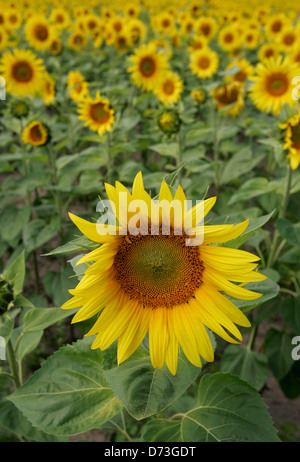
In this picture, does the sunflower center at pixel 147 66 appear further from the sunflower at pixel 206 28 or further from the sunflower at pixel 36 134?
the sunflower at pixel 206 28

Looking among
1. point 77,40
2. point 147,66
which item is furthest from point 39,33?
point 147,66

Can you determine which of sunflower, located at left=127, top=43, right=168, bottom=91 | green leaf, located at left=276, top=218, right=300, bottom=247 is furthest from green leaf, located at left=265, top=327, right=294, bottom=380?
sunflower, located at left=127, top=43, right=168, bottom=91

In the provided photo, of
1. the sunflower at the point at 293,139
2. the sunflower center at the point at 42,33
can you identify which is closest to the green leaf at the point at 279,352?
the sunflower at the point at 293,139

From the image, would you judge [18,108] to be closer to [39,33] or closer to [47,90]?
[47,90]

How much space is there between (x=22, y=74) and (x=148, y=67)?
39.8 inches

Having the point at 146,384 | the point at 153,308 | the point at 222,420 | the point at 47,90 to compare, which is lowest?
the point at 222,420

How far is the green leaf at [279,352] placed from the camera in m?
2.04

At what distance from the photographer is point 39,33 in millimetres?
4438

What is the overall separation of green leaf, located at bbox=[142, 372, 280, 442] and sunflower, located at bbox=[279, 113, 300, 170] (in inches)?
41.6

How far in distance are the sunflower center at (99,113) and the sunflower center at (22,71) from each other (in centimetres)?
115

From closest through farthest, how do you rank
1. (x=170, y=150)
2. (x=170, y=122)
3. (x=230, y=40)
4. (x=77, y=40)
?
1. (x=170, y=122)
2. (x=170, y=150)
3. (x=77, y=40)
4. (x=230, y=40)

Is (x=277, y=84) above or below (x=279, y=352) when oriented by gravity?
above

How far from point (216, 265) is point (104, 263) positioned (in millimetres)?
230

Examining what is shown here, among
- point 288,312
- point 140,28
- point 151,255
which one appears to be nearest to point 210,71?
point 140,28
